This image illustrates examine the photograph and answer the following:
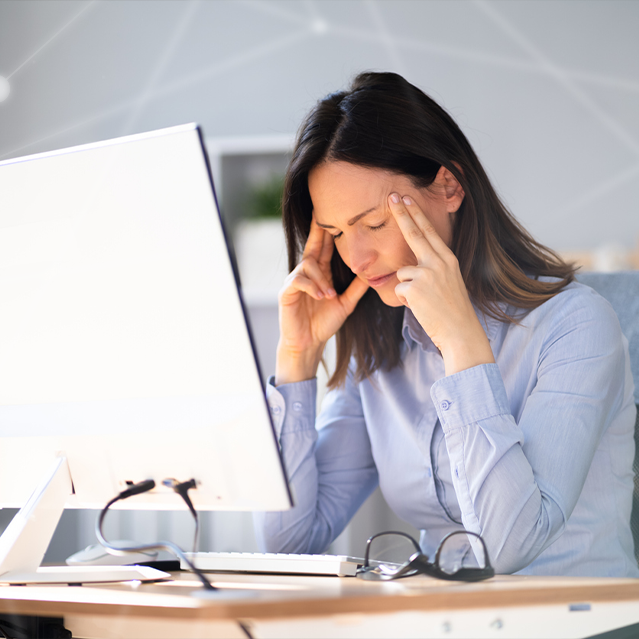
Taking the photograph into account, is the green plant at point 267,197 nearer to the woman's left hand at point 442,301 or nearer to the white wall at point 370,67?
the white wall at point 370,67

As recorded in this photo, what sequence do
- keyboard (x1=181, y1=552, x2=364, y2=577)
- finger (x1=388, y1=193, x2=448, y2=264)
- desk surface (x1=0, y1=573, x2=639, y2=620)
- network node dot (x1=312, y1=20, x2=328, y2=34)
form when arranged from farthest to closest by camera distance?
network node dot (x1=312, y1=20, x2=328, y2=34), finger (x1=388, y1=193, x2=448, y2=264), keyboard (x1=181, y1=552, x2=364, y2=577), desk surface (x1=0, y1=573, x2=639, y2=620)

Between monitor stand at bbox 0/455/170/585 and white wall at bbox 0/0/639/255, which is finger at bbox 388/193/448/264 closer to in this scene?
monitor stand at bbox 0/455/170/585

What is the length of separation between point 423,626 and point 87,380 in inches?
15.2

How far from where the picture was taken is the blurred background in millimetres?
1845

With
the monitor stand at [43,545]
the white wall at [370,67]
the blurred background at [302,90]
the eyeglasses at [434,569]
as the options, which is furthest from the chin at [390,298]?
the white wall at [370,67]

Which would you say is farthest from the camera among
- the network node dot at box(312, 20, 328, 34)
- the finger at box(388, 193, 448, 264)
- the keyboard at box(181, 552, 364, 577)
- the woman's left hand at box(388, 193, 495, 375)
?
the network node dot at box(312, 20, 328, 34)

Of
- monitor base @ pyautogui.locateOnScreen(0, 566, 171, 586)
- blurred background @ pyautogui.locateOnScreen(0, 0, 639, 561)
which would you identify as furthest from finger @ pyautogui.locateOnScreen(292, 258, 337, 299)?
blurred background @ pyautogui.locateOnScreen(0, 0, 639, 561)

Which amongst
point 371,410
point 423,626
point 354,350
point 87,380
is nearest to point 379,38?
point 354,350

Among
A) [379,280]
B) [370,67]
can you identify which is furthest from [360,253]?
[370,67]

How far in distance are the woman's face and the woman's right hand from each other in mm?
105

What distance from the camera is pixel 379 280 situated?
1.03 meters

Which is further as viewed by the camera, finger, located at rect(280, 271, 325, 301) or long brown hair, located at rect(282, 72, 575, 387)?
finger, located at rect(280, 271, 325, 301)

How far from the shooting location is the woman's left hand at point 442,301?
0.79 m

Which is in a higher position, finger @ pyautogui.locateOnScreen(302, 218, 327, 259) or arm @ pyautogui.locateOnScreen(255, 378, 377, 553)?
finger @ pyautogui.locateOnScreen(302, 218, 327, 259)
